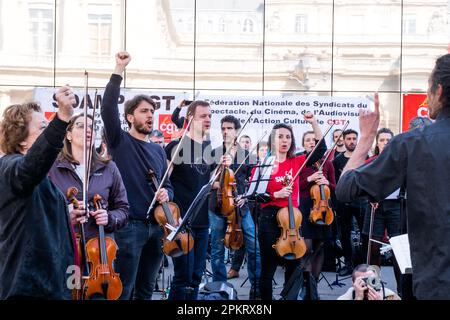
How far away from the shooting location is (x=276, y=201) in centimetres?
723

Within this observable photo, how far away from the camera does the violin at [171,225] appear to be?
6000 millimetres

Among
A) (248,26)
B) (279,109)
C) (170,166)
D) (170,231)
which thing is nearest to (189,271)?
(170,231)

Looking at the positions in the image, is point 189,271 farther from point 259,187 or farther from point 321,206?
point 321,206

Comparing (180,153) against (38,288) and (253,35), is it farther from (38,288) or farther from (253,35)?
(253,35)

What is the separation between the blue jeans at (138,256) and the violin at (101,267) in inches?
9.2

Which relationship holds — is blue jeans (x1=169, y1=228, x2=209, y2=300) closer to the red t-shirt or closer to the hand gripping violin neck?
the red t-shirt

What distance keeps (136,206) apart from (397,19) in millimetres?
13055

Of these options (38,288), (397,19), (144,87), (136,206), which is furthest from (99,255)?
(397,19)

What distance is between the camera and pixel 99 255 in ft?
17.2

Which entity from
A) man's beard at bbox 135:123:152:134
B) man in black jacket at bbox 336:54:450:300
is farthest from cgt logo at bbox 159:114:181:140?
man in black jacket at bbox 336:54:450:300

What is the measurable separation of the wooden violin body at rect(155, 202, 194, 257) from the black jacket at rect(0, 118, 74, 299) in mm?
2275

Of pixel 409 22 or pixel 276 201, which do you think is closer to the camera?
pixel 276 201

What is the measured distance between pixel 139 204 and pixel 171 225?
1.00 ft

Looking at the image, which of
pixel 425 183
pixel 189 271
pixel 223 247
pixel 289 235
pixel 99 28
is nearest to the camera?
pixel 425 183
